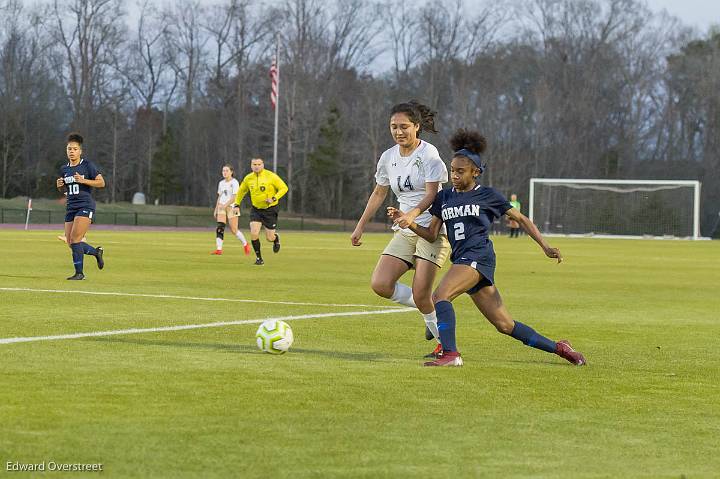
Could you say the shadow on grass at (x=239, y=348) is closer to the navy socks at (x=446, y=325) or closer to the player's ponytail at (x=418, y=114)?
the navy socks at (x=446, y=325)

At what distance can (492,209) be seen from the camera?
31.1 feet

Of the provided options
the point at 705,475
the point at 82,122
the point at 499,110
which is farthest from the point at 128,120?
the point at 705,475

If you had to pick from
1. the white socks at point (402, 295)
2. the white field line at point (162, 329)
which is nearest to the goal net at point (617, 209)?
the white field line at point (162, 329)

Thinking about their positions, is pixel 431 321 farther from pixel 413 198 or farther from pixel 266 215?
pixel 266 215

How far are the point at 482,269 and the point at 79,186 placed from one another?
10.8 meters

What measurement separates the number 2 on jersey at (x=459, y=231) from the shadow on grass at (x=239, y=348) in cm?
115

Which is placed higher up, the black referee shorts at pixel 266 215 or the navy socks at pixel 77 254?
the black referee shorts at pixel 266 215

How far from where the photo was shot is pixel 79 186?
18594 millimetres

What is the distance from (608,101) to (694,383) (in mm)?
83515

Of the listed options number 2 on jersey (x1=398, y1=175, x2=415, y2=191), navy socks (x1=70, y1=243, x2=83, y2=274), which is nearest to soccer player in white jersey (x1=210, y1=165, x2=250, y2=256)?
navy socks (x1=70, y1=243, x2=83, y2=274)

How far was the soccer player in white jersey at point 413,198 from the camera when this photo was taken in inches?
405

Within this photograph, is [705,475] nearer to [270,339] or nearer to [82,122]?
[270,339]

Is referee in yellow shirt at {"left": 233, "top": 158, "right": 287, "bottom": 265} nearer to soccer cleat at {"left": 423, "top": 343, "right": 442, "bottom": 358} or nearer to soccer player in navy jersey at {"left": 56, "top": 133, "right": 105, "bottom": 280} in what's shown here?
soccer player in navy jersey at {"left": 56, "top": 133, "right": 105, "bottom": 280}

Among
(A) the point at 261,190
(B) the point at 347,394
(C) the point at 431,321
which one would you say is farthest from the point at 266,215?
(B) the point at 347,394
